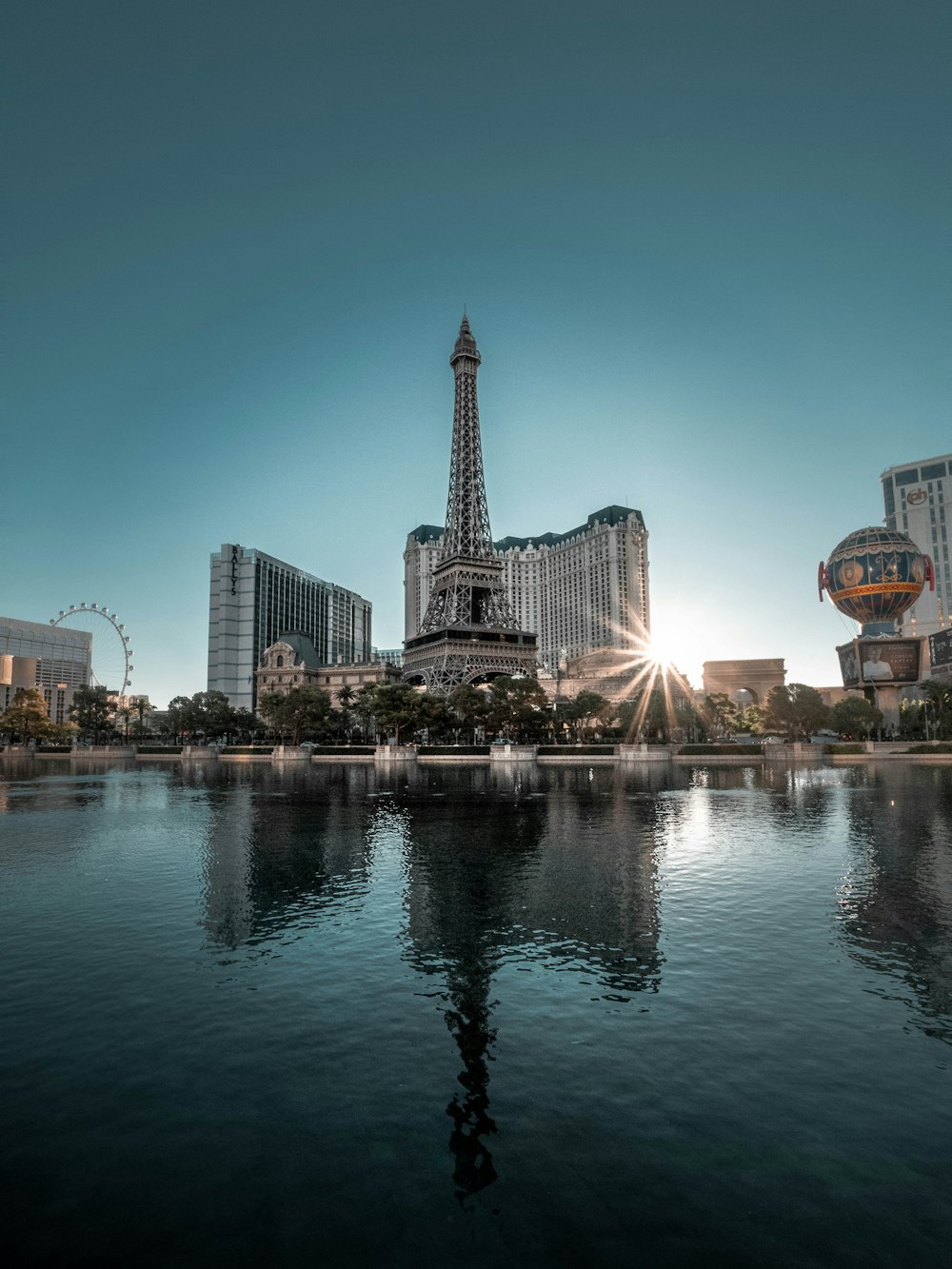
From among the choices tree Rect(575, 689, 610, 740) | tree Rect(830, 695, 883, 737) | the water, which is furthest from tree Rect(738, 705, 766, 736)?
the water

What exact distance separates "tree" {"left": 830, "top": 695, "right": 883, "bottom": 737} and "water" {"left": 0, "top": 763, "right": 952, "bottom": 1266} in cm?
10088

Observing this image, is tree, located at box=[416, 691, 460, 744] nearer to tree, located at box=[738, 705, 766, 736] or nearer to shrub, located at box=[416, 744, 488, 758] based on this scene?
shrub, located at box=[416, 744, 488, 758]

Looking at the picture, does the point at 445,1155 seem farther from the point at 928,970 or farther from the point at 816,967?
the point at 928,970

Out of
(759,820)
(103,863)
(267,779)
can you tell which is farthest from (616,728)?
(103,863)

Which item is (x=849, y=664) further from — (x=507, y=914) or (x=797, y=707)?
(x=507, y=914)

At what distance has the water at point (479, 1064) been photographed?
9.55 metres

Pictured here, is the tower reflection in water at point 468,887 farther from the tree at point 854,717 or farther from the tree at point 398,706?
the tree at point 854,717

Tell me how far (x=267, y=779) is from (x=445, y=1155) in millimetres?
78714

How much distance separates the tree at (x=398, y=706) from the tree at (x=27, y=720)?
92407 mm

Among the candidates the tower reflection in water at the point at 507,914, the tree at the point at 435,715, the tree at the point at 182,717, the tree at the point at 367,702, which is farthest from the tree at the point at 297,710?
the tower reflection in water at the point at 507,914

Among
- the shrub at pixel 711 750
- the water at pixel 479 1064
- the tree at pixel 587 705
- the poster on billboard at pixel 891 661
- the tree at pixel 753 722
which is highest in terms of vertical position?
the poster on billboard at pixel 891 661

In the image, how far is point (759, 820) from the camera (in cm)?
4578

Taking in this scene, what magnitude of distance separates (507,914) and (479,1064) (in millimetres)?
10408

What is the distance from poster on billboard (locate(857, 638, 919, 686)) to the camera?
149 meters
